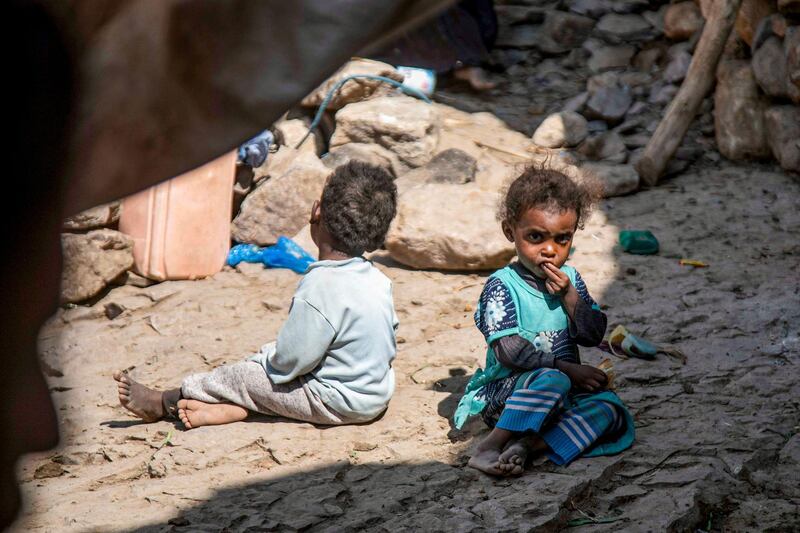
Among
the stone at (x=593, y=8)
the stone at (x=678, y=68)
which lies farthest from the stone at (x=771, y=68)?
the stone at (x=593, y=8)

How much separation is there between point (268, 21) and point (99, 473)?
9.68ft

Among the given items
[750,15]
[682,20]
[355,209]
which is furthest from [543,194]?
[682,20]

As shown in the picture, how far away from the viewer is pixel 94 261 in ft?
18.0

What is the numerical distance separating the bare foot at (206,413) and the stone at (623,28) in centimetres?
575

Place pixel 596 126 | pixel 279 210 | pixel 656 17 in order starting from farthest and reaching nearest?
pixel 656 17, pixel 596 126, pixel 279 210

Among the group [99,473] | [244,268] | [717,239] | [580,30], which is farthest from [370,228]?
[580,30]

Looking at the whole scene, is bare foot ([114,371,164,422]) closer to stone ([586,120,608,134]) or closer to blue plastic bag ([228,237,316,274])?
blue plastic bag ([228,237,316,274])

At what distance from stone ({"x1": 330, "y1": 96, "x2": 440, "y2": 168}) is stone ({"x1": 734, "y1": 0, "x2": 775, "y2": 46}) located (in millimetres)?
2217

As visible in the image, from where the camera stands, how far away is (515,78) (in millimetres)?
8383

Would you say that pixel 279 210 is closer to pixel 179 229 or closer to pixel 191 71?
pixel 179 229

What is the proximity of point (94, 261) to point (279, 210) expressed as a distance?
125 centimetres

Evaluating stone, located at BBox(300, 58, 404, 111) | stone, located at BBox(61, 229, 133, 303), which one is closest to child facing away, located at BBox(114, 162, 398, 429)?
stone, located at BBox(61, 229, 133, 303)

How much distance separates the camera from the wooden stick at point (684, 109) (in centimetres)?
629

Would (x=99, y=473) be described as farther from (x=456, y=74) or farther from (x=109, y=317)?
(x=456, y=74)
